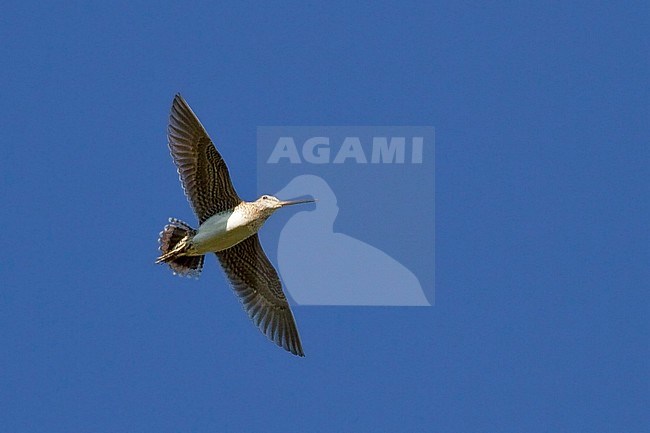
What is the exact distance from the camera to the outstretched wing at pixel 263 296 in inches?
478

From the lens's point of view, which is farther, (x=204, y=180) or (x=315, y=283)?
(x=315, y=283)

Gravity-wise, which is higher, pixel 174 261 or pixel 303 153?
pixel 303 153

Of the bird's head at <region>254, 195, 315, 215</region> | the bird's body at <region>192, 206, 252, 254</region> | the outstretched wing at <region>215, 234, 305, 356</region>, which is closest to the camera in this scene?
the bird's head at <region>254, 195, 315, 215</region>

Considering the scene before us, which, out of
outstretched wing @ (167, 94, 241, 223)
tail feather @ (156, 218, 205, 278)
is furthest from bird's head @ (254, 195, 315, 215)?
tail feather @ (156, 218, 205, 278)

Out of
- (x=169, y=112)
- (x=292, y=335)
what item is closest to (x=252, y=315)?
(x=292, y=335)

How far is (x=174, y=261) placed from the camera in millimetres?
11711

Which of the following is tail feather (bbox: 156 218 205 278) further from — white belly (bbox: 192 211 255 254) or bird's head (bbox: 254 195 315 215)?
bird's head (bbox: 254 195 315 215)

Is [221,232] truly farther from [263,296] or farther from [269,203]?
[263,296]

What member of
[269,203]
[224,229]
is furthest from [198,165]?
[269,203]

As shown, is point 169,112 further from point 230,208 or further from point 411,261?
point 411,261

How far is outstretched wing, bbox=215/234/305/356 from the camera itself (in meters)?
12.1

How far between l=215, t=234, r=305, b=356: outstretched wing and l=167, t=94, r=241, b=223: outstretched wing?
672 mm

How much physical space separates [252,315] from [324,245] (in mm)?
841

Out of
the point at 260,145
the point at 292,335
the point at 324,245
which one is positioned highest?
the point at 260,145
